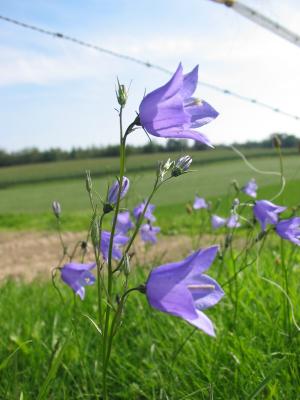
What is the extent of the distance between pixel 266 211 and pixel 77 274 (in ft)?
2.09

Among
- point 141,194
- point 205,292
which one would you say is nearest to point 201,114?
point 205,292

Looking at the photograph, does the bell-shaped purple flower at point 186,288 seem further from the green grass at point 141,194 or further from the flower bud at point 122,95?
the green grass at point 141,194

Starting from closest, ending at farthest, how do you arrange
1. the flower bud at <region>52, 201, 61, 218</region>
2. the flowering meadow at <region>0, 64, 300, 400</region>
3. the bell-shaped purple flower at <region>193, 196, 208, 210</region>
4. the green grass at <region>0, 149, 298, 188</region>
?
the flowering meadow at <region>0, 64, 300, 400</region>, the flower bud at <region>52, 201, 61, 218</region>, the bell-shaped purple flower at <region>193, 196, 208, 210</region>, the green grass at <region>0, 149, 298, 188</region>

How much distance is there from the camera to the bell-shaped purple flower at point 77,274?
159cm

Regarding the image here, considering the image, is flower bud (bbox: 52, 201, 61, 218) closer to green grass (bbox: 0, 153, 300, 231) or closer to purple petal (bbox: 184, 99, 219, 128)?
purple petal (bbox: 184, 99, 219, 128)

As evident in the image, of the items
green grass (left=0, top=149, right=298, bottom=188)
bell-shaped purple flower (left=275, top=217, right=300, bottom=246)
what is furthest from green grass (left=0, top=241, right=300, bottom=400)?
green grass (left=0, top=149, right=298, bottom=188)

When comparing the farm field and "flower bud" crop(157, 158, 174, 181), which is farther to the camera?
the farm field

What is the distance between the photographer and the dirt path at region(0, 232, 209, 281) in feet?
20.0

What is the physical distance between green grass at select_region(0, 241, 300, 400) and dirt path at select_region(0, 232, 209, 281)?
300 centimetres

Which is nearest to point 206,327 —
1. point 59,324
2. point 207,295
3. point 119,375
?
point 207,295

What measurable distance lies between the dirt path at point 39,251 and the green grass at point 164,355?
118 inches

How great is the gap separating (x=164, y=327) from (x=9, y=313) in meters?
1.05

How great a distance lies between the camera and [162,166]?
1101mm

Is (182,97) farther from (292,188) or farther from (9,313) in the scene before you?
(292,188)
